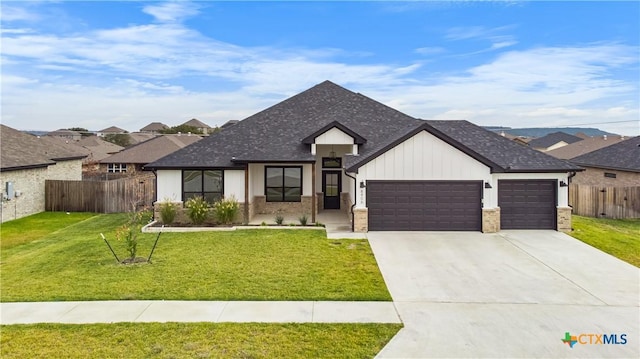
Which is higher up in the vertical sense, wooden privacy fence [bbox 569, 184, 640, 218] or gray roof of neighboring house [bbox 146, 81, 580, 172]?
gray roof of neighboring house [bbox 146, 81, 580, 172]

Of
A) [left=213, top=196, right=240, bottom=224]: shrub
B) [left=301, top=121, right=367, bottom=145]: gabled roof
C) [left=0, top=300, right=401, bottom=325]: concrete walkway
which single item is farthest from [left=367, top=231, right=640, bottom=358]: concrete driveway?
[left=213, top=196, right=240, bottom=224]: shrub

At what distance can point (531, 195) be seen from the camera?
616 inches

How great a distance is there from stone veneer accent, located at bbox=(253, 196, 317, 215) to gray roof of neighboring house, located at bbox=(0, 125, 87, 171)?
11.8 metres

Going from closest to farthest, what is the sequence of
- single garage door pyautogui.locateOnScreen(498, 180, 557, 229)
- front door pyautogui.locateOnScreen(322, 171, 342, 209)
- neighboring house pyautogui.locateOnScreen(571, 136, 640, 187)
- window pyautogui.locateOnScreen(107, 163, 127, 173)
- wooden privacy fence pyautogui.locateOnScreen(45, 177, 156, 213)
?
single garage door pyautogui.locateOnScreen(498, 180, 557, 229), front door pyautogui.locateOnScreen(322, 171, 342, 209), wooden privacy fence pyautogui.locateOnScreen(45, 177, 156, 213), neighboring house pyautogui.locateOnScreen(571, 136, 640, 187), window pyautogui.locateOnScreen(107, 163, 127, 173)

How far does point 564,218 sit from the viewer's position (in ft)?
50.5

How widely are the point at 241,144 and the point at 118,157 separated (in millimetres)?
23721

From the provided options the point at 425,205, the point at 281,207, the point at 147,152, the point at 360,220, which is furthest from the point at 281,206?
the point at 147,152

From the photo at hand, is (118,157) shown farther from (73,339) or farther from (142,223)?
(73,339)

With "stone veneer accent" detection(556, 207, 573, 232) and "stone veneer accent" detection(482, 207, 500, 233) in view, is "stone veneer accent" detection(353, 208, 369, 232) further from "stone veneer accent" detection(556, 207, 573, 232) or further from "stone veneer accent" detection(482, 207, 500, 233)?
"stone veneer accent" detection(556, 207, 573, 232)

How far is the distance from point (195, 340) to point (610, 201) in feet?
70.5

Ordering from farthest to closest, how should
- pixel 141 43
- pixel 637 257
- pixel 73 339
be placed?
pixel 141 43 < pixel 637 257 < pixel 73 339

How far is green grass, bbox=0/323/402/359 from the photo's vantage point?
6.12m

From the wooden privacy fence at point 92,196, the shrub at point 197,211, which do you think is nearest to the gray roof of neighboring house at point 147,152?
the wooden privacy fence at point 92,196

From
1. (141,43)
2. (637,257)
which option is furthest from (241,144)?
(637,257)
